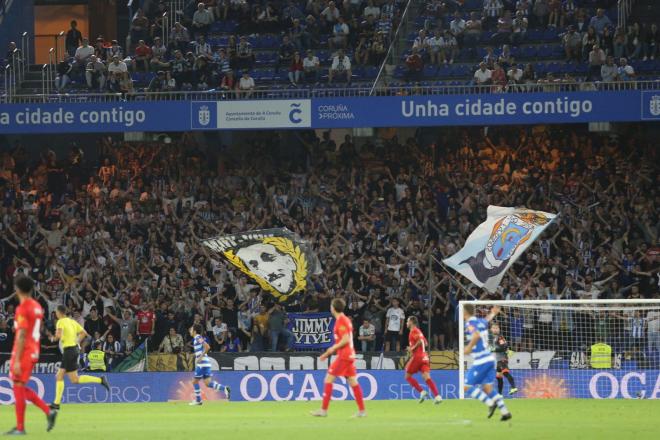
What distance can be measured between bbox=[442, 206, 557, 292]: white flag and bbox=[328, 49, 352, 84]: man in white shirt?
7.26 meters

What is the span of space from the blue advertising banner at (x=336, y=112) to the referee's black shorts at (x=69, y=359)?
11.9m

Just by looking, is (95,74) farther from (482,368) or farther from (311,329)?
(482,368)

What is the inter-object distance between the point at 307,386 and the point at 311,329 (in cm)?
233

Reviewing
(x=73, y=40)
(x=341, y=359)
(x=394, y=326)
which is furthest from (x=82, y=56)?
(x=341, y=359)

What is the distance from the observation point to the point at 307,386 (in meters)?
26.7

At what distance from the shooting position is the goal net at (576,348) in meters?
25.4

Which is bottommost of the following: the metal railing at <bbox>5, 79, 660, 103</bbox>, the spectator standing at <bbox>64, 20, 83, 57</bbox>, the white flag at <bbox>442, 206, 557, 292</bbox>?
the white flag at <bbox>442, 206, 557, 292</bbox>

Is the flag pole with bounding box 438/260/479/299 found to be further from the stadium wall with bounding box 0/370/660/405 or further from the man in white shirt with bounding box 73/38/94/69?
the man in white shirt with bounding box 73/38/94/69

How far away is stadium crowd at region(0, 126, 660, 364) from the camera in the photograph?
94.5 ft

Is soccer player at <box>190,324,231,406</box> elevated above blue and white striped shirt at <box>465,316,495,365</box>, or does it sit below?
below

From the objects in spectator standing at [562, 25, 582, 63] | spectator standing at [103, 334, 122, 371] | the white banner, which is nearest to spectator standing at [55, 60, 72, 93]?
the white banner

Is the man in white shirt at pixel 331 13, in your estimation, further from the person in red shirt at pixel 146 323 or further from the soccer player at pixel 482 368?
the soccer player at pixel 482 368

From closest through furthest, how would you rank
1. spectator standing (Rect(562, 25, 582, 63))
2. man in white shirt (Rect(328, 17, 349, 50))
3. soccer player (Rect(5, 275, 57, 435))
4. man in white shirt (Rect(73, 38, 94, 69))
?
soccer player (Rect(5, 275, 57, 435))
spectator standing (Rect(562, 25, 582, 63))
man in white shirt (Rect(328, 17, 349, 50))
man in white shirt (Rect(73, 38, 94, 69))

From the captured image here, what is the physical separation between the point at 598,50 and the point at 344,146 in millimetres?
7348
